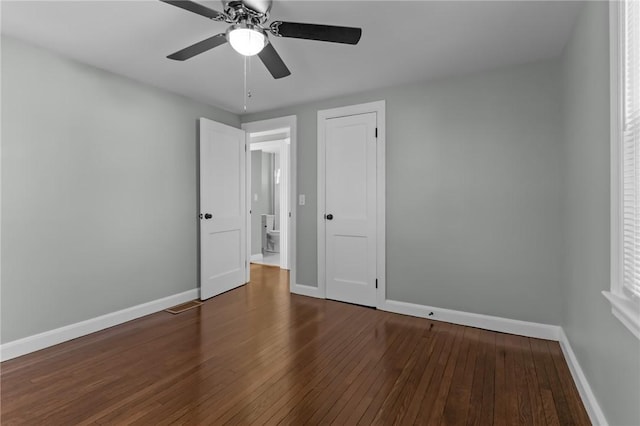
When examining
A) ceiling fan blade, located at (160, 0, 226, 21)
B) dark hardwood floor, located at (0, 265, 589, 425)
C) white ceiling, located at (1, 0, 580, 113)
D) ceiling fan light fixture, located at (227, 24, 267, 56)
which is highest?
white ceiling, located at (1, 0, 580, 113)

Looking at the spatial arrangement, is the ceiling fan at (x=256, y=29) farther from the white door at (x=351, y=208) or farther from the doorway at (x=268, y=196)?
the doorway at (x=268, y=196)

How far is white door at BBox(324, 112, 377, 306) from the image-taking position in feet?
11.7

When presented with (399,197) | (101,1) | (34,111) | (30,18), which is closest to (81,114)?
(34,111)

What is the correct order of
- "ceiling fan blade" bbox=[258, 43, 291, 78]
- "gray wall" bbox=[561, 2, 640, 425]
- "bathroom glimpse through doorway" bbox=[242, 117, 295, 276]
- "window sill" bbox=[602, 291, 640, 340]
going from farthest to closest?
"bathroom glimpse through doorway" bbox=[242, 117, 295, 276]
"ceiling fan blade" bbox=[258, 43, 291, 78]
"gray wall" bbox=[561, 2, 640, 425]
"window sill" bbox=[602, 291, 640, 340]

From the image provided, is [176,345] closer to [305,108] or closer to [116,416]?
[116,416]

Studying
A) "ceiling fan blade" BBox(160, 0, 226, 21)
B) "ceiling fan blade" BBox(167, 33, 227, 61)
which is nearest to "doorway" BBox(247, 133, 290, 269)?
"ceiling fan blade" BBox(167, 33, 227, 61)

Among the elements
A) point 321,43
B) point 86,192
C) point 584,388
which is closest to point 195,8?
point 321,43

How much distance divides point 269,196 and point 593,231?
6328 mm

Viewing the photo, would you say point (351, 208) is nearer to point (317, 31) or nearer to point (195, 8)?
point (317, 31)

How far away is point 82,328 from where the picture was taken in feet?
9.20

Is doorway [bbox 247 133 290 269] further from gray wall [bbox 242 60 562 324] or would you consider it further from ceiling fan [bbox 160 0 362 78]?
ceiling fan [bbox 160 0 362 78]

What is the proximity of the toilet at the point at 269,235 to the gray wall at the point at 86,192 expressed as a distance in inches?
126

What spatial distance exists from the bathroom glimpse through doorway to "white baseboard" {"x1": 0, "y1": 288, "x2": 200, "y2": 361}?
1.37 m

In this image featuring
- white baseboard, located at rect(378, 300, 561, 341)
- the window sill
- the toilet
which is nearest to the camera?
→ the window sill
